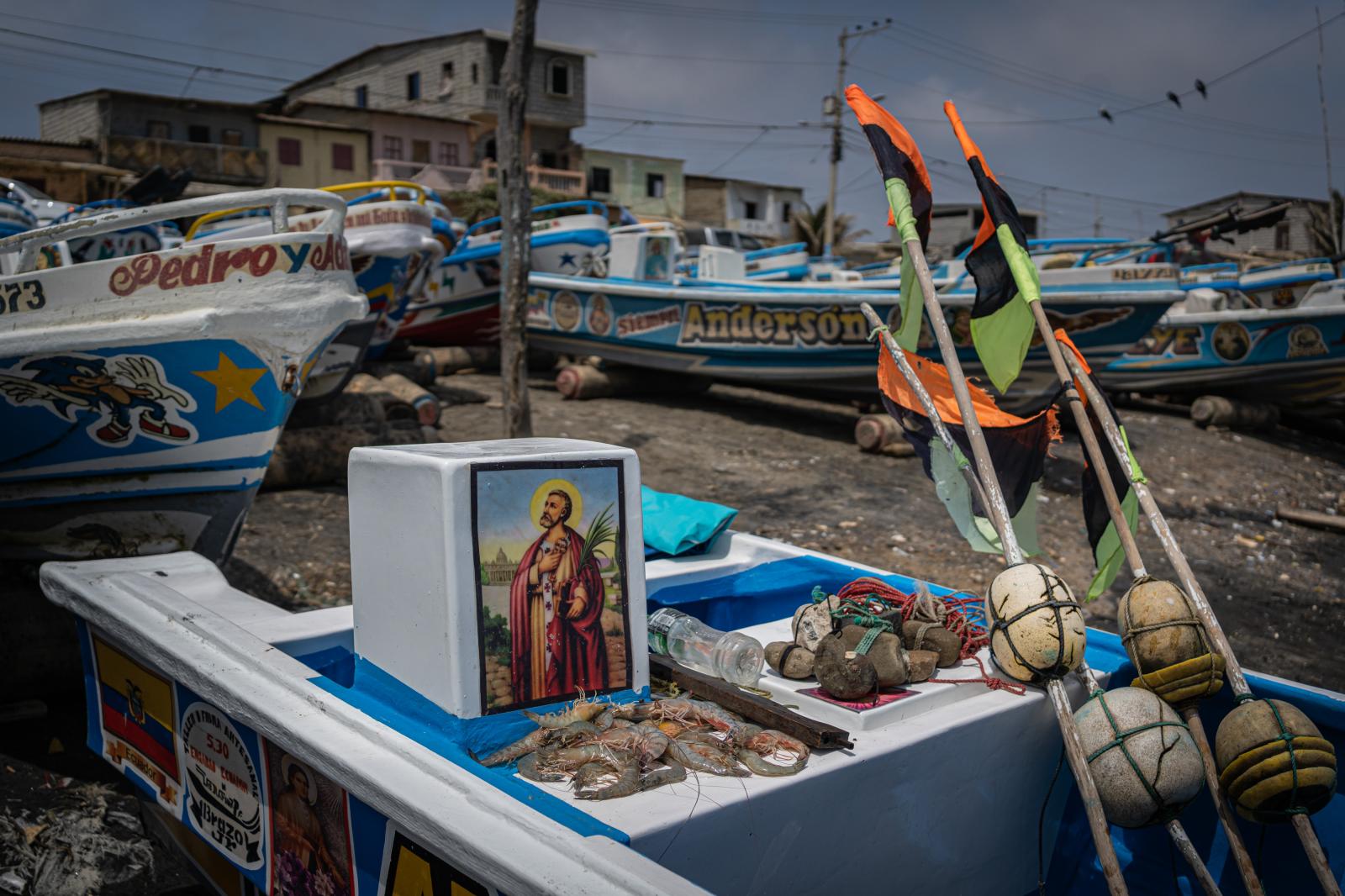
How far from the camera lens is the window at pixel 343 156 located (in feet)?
95.3

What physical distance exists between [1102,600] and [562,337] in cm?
799

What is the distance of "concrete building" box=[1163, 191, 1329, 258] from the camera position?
95.3ft

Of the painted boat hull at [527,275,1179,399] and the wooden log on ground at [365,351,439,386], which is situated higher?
the painted boat hull at [527,275,1179,399]

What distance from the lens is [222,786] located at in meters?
2.43

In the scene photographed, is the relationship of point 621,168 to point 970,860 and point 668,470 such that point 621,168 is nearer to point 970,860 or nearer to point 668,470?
point 668,470

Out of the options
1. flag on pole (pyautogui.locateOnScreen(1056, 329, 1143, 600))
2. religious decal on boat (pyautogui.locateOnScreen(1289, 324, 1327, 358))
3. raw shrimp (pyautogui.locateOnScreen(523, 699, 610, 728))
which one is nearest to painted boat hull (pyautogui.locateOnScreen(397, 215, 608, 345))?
religious decal on boat (pyautogui.locateOnScreen(1289, 324, 1327, 358))

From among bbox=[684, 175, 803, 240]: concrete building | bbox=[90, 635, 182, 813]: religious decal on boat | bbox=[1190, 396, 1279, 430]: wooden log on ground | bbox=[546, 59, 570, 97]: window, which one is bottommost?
bbox=[1190, 396, 1279, 430]: wooden log on ground

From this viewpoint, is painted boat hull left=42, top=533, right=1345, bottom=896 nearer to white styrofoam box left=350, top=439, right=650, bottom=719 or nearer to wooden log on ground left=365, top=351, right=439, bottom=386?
white styrofoam box left=350, top=439, right=650, bottom=719

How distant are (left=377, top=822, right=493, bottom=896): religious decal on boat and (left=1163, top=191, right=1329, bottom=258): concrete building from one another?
31.2 meters

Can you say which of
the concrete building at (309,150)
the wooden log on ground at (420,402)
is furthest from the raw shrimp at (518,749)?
the concrete building at (309,150)

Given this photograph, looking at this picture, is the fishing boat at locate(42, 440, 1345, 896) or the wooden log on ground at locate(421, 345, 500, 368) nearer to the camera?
the fishing boat at locate(42, 440, 1345, 896)

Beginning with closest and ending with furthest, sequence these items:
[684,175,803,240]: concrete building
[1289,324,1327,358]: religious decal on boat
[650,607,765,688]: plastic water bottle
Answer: [650,607,765,688]: plastic water bottle < [1289,324,1327,358]: religious decal on boat < [684,175,803,240]: concrete building

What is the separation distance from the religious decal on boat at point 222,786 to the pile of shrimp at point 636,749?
69 cm

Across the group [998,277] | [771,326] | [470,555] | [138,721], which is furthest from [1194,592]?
[771,326]
